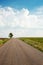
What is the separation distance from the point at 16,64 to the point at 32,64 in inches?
43.0

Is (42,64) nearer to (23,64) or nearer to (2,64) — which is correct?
(23,64)

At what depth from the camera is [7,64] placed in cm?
1202

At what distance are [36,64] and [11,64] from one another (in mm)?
1707

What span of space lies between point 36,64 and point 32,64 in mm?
277

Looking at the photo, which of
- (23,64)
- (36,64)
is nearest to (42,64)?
(36,64)

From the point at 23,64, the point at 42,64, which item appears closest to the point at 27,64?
the point at 23,64

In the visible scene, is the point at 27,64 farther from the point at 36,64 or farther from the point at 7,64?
the point at 7,64

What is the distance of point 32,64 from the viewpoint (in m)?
12.0

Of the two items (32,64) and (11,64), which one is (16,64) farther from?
(32,64)

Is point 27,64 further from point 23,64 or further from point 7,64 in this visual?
point 7,64

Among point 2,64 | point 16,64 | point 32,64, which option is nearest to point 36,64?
point 32,64

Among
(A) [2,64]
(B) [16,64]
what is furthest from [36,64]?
(A) [2,64]

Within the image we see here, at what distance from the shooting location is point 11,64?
1195cm

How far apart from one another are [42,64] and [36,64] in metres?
0.41
